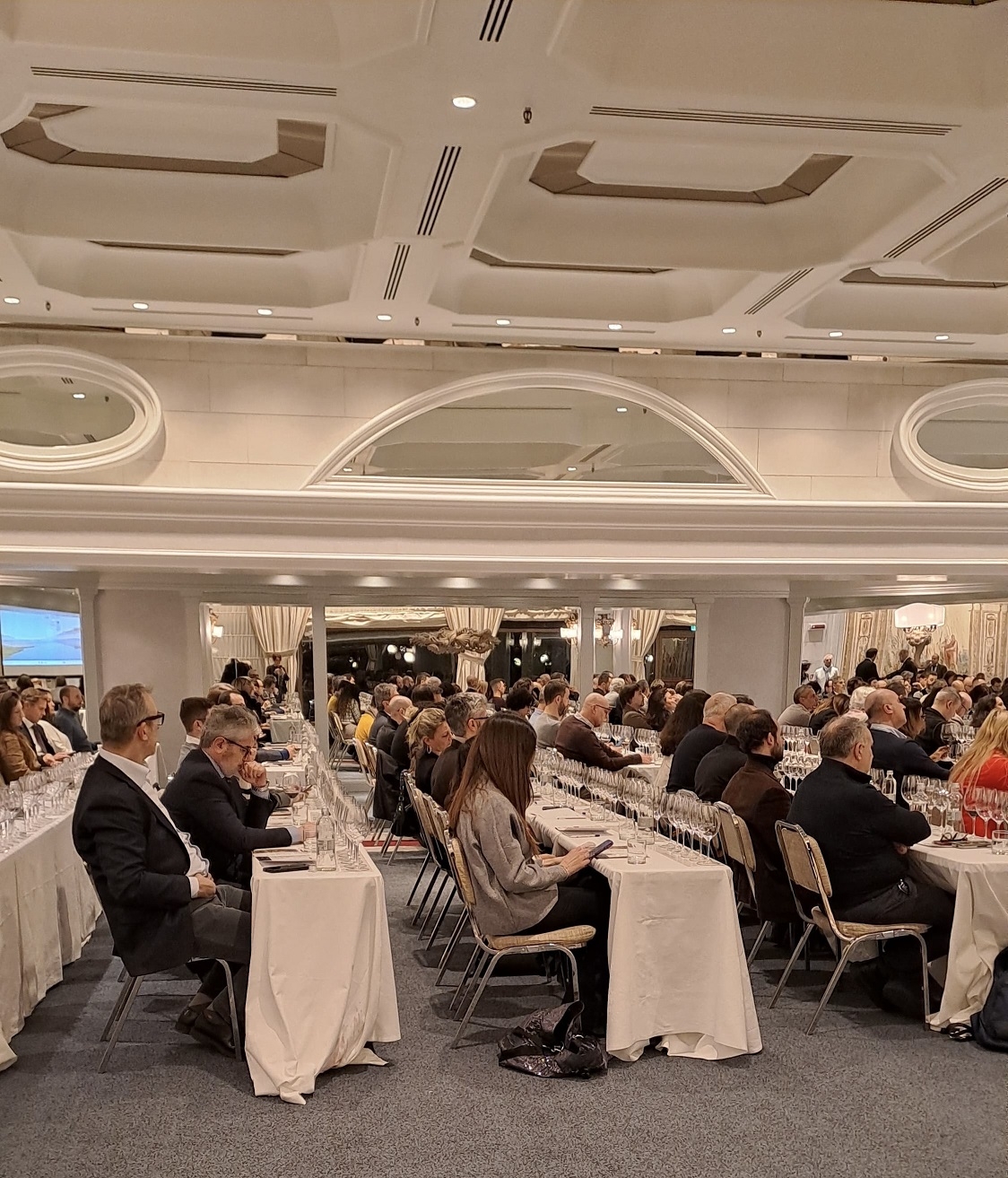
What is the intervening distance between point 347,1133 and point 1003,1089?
2477mm

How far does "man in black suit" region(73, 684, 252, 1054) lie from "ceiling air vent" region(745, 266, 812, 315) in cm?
520

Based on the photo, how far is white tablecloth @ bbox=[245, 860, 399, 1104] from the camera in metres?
4.06

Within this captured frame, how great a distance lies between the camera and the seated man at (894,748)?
655 centimetres

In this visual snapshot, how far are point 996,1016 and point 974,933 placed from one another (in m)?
0.33

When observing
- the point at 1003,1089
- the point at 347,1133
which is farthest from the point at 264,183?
the point at 1003,1089

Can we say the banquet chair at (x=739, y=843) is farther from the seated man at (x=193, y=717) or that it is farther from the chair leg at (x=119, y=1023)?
the seated man at (x=193, y=717)

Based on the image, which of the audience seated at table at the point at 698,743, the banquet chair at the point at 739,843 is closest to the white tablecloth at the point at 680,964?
the banquet chair at the point at 739,843

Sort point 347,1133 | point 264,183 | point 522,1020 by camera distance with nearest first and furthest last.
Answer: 1. point 347,1133
2. point 522,1020
3. point 264,183

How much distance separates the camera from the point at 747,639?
12.3m

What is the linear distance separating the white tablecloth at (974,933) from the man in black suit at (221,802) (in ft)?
9.51


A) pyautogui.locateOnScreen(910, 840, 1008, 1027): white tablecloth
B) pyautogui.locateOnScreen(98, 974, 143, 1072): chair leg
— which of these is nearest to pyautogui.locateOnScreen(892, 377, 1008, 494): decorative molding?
pyautogui.locateOnScreen(910, 840, 1008, 1027): white tablecloth

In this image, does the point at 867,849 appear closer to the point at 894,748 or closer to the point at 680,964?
the point at 680,964

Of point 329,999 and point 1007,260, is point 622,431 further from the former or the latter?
point 329,999

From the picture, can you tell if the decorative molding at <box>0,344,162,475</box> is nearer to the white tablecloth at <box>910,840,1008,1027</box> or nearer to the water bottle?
the water bottle
